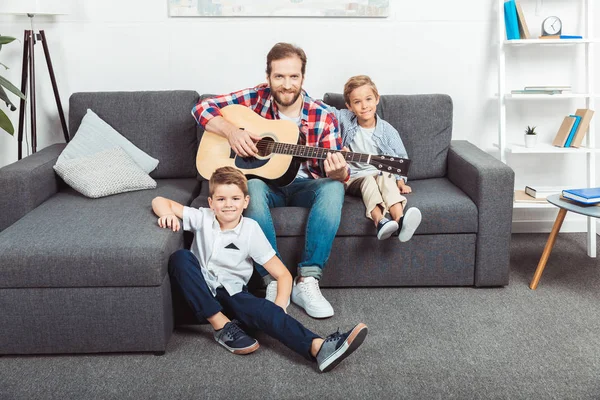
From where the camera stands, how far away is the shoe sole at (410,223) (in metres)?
2.72

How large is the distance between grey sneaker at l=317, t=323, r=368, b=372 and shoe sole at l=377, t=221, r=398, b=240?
561mm

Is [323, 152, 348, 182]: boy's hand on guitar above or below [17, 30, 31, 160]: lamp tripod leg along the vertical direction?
below

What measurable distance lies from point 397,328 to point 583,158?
1.88m

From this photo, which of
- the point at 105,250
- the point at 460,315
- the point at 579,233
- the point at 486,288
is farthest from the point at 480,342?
the point at 579,233

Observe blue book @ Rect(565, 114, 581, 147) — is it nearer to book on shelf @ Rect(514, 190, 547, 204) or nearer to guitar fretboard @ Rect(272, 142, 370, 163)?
book on shelf @ Rect(514, 190, 547, 204)

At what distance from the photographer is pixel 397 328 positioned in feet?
8.46

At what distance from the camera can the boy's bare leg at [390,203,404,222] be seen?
110 inches

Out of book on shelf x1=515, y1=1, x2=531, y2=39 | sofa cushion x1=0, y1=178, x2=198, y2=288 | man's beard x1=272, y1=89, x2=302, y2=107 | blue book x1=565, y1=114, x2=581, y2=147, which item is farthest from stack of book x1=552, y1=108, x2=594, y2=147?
sofa cushion x1=0, y1=178, x2=198, y2=288

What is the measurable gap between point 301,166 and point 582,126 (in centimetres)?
150

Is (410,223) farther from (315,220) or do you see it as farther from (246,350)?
(246,350)

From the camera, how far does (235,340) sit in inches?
93.7

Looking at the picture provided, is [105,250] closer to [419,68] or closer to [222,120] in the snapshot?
[222,120]

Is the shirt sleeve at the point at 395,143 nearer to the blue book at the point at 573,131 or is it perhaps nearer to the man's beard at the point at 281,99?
the man's beard at the point at 281,99

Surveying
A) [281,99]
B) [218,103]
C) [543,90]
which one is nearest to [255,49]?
[218,103]
